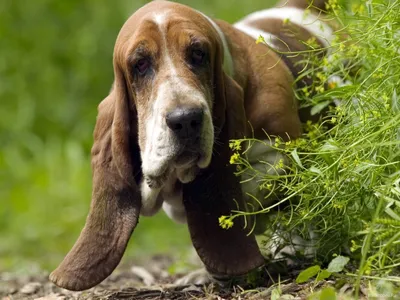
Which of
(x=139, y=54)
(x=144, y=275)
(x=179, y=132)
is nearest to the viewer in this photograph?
(x=179, y=132)

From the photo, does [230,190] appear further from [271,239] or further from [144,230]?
[144,230]

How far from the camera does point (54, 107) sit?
9.20m

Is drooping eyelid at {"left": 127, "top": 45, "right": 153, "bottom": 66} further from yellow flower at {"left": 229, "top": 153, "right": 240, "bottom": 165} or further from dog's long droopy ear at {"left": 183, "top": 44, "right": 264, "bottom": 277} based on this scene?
yellow flower at {"left": 229, "top": 153, "right": 240, "bottom": 165}

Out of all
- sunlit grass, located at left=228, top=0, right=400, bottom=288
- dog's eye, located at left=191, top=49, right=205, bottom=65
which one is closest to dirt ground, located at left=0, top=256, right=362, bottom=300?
sunlit grass, located at left=228, top=0, right=400, bottom=288

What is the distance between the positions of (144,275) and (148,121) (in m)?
1.60

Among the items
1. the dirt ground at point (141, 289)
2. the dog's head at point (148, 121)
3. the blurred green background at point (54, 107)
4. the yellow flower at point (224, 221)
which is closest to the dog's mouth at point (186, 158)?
the dog's head at point (148, 121)

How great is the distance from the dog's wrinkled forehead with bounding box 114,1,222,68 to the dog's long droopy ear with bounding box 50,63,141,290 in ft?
0.52

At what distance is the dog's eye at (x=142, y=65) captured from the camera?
3883mm

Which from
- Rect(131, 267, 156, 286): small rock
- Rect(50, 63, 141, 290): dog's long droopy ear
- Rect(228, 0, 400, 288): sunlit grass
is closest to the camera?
Rect(228, 0, 400, 288): sunlit grass

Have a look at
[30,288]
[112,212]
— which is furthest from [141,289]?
[30,288]

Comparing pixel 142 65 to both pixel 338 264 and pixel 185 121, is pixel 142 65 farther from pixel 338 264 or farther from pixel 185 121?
pixel 338 264

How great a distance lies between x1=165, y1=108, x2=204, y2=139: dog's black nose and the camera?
3.57m

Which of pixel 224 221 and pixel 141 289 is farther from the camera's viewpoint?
pixel 141 289

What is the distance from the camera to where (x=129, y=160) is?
13.3ft
